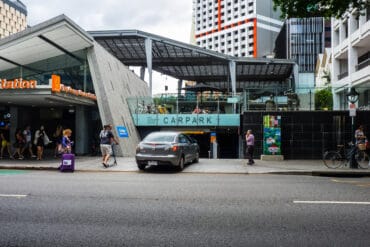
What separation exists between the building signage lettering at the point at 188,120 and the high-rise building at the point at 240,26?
113 meters

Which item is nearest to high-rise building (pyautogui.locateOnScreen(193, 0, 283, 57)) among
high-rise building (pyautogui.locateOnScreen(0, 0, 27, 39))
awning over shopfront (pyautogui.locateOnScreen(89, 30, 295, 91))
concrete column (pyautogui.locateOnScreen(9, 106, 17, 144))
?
high-rise building (pyautogui.locateOnScreen(0, 0, 27, 39))

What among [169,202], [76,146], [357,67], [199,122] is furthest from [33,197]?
[357,67]

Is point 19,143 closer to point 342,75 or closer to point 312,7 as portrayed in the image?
point 312,7

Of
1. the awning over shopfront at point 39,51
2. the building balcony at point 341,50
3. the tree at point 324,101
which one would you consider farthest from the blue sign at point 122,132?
the building balcony at point 341,50

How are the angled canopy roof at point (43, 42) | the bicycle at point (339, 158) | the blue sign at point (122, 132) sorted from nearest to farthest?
the bicycle at point (339, 158), the angled canopy roof at point (43, 42), the blue sign at point (122, 132)

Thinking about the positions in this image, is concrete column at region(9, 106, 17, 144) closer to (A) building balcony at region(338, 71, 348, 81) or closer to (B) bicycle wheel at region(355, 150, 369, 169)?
(B) bicycle wheel at region(355, 150, 369, 169)

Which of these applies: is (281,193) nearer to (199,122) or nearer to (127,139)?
(127,139)

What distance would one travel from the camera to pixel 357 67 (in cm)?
3005

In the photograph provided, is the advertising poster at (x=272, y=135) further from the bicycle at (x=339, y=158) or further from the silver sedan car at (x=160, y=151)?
the silver sedan car at (x=160, y=151)

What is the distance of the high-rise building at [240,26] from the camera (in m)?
134

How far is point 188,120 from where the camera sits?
2625 centimetres

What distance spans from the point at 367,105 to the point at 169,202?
15485 millimetres

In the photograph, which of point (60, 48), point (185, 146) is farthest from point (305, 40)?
point (185, 146)

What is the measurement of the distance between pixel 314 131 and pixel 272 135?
2355 mm
